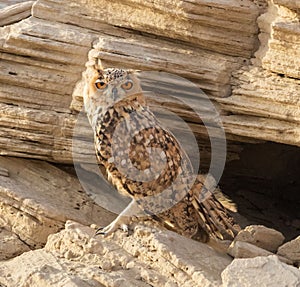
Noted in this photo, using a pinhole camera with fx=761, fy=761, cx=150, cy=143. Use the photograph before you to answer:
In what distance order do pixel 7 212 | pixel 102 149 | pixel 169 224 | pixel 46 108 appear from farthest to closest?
1. pixel 46 108
2. pixel 7 212
3. pixel 169 224
4. pixel 102 149

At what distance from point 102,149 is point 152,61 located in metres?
1.11

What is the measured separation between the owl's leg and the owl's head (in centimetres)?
64

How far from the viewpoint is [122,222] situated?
184 inches

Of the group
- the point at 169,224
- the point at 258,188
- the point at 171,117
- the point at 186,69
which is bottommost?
the point at 258,188

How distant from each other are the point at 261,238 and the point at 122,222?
862 millimetres

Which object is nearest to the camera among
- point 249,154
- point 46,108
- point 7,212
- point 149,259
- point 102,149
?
point 149,259

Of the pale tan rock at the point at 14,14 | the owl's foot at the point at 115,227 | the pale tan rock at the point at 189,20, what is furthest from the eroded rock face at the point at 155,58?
the owl's foot at the point at 115,227

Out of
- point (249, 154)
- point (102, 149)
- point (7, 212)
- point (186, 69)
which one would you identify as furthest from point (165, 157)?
point (249, 154)

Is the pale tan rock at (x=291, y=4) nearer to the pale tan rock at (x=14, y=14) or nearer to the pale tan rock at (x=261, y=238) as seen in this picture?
the pale tan rock at (x=261, y=238)

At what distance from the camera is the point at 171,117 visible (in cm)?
572

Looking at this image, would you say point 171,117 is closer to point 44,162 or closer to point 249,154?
point 44,162

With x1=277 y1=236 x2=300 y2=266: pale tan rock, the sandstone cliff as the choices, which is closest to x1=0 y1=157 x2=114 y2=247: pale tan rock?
the sandstone cliff

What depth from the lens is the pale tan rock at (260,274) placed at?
3636mm

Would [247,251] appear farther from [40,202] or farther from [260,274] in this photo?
[40,202]
